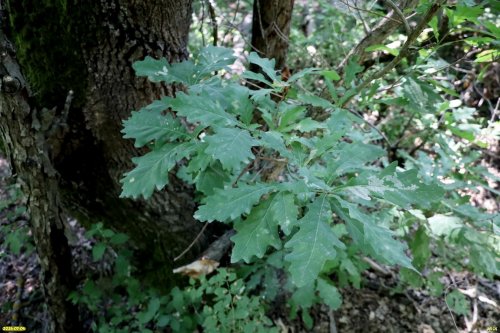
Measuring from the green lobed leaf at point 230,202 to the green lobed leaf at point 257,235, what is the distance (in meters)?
0.05

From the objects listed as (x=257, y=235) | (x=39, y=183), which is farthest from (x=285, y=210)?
(x=39, y=183)

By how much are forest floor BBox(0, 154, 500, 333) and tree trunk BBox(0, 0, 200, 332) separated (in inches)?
26.5

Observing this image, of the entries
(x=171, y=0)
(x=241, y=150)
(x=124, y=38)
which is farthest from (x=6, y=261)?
(x=241, y=150)

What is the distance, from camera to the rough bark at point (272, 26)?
7.22 ft

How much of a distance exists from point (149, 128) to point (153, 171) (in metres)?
0.22

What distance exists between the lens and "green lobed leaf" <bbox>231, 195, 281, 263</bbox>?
3.71ft

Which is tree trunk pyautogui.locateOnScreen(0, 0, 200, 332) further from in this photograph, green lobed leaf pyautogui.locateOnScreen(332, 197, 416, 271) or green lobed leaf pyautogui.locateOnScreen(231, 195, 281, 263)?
green lobed leaf pyautogui.locateOnScreen(332, 197, 416, 271)

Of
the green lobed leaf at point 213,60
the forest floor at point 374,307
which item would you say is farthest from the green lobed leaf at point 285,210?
the forest floor at point 374,307

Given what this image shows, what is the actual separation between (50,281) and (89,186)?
2.17 feet

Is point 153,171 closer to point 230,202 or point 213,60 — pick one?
point 230,202

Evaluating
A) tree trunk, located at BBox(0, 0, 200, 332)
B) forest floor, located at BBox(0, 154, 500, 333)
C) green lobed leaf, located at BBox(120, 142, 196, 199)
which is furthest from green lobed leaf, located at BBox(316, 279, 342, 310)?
green lobed leaf, located at BBox(120, 142, 196, 199)

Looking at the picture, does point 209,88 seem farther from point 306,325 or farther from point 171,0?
point 306,325

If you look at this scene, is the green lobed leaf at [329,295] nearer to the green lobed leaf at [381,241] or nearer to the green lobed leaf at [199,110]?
the green lobed leaf at [381,241]

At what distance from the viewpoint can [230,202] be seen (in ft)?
3.80
